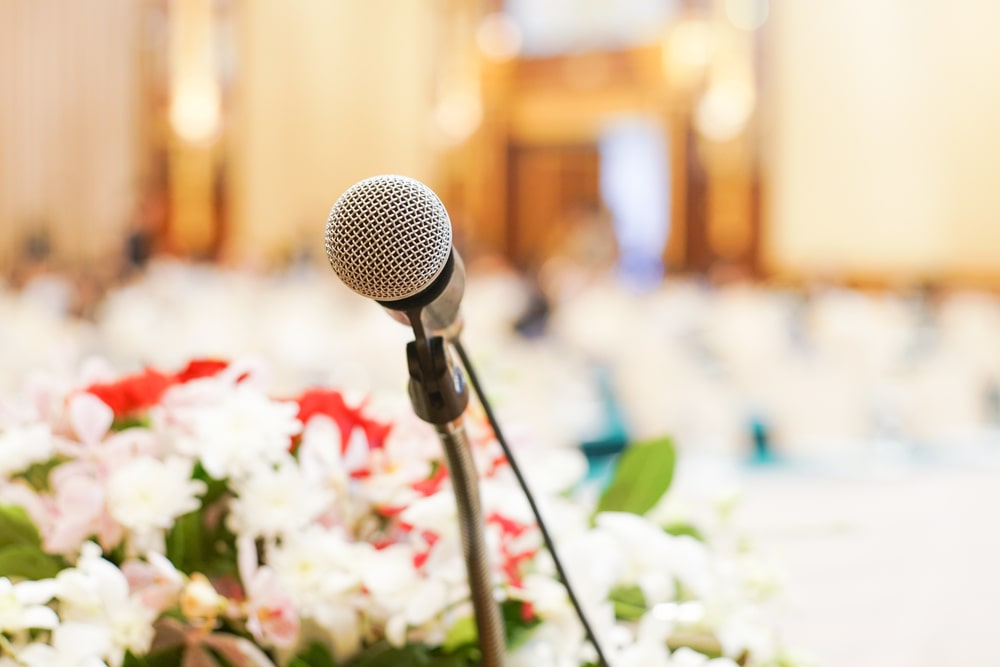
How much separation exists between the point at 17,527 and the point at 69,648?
0.13 metres

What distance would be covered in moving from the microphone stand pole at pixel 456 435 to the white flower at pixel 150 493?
0.18 m

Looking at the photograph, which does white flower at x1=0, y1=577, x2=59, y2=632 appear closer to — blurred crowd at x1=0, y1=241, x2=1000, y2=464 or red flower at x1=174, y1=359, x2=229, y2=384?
red flower at x1=174, y1=359, x2=229, y2=384

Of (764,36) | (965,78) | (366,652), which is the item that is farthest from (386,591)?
(764,36)

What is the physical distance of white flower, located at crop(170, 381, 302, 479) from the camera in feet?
2.11

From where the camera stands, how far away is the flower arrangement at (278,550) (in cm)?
62

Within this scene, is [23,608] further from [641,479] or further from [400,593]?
[641,479]

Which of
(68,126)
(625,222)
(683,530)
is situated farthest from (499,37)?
(683,530)

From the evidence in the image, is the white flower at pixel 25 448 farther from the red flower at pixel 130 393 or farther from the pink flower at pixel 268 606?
the pink flower at pixel 268 606

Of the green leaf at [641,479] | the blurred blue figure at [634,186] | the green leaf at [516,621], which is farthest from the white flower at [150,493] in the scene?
the blurred blue figure at [634,186]

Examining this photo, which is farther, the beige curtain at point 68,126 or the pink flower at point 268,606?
the beige curtain at point 68,126

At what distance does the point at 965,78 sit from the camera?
8.74 meters

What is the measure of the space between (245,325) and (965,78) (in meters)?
6.76

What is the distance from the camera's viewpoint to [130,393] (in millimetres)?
735

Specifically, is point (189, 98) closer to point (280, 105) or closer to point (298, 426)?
point (280, 105)
